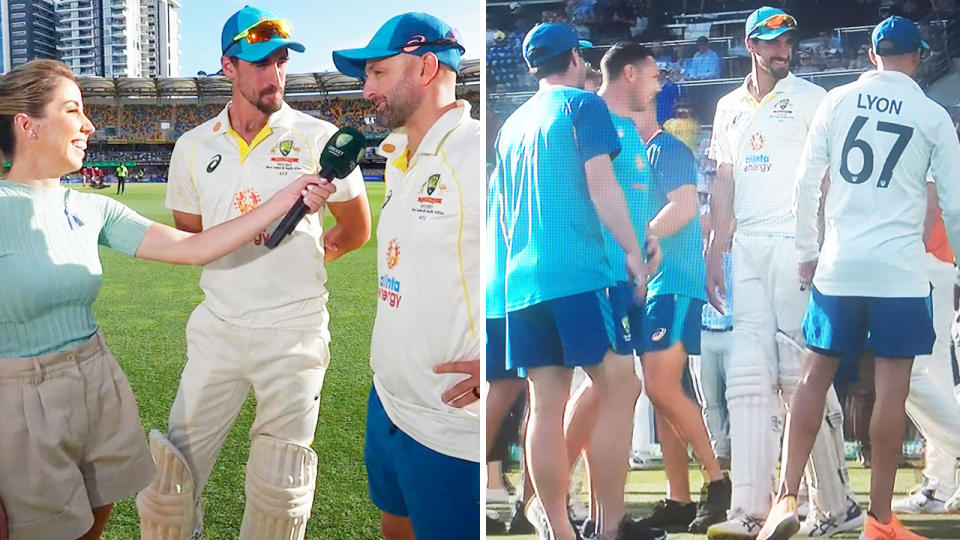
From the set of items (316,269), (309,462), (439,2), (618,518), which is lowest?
(618,518)

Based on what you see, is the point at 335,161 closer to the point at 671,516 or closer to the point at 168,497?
the point at 168,497

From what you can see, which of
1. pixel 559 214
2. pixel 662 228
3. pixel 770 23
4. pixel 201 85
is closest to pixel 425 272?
pixel 559 214

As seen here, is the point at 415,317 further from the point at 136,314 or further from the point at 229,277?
the point at 136,314

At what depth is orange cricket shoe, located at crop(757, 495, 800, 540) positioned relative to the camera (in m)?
2.23

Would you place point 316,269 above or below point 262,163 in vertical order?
below

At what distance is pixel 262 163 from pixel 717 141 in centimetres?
125

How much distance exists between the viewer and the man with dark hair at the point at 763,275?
2.15 metres

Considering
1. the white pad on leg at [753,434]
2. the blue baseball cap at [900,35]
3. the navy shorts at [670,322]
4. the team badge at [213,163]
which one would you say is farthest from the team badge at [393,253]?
the blue baseball cap at [900,35]

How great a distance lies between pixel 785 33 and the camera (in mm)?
2131

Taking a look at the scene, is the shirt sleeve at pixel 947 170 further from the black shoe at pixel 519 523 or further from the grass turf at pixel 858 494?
the black shoe at pixel 519 523

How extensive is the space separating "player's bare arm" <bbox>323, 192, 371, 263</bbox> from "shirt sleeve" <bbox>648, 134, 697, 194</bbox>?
82cm

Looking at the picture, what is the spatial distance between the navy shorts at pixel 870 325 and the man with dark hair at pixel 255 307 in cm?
129

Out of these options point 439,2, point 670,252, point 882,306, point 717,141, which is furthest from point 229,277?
point 882,306

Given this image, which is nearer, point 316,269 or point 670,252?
point 316,269
